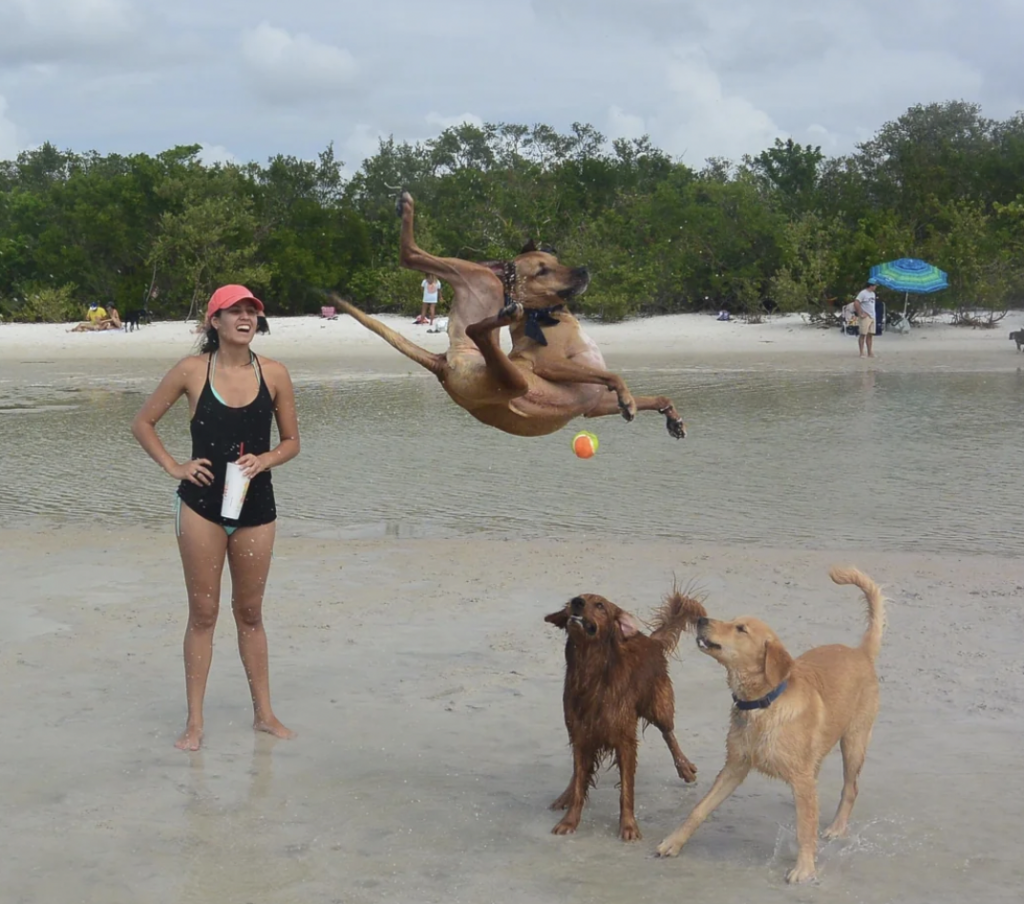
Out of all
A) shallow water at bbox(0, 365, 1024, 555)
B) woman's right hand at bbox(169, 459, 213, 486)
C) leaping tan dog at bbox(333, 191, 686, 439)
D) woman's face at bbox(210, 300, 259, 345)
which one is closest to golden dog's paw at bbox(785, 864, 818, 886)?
leaping tan dog at bbox(333, 191, 686, 439)

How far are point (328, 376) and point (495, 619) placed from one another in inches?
657

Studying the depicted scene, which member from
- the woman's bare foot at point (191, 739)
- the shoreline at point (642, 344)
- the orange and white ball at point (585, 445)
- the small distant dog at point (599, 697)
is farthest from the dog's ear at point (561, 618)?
the shoreline at point (642, 344)

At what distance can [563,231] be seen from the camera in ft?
103

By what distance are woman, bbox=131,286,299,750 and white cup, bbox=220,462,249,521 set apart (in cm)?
4

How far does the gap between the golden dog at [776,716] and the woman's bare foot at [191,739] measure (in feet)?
7.54

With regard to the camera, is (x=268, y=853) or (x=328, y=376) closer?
(x=268, y=853)

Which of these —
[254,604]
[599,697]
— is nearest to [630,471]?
[254,604]

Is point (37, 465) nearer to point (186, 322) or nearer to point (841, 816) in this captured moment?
point (841, 816)

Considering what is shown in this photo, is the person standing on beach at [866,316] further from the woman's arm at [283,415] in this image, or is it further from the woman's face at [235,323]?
the woman's face at [235,323]

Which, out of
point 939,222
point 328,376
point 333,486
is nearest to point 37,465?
point 333,486

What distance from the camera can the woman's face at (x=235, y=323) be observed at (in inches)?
236

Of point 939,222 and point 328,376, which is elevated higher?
point 939,222

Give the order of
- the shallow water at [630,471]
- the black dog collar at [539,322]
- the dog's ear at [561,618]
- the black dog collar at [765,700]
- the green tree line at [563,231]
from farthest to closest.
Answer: the green tree line at [563,231]
the shallow water at [630,471]
the black dog collar at [539,322]
the dog's ear at [561,618]
the black dog collar at [765,700]

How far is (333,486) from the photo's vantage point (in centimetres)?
1344
